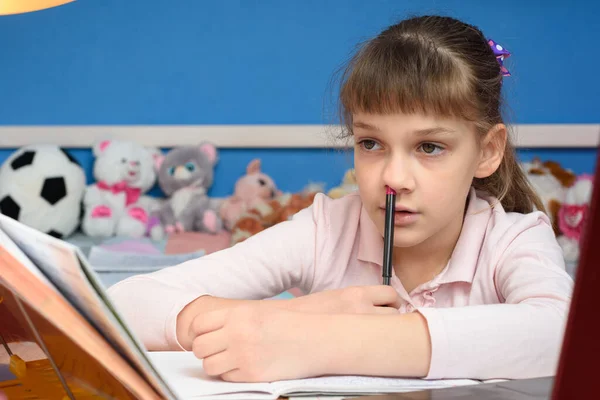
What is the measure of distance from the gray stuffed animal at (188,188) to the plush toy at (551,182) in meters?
1.03

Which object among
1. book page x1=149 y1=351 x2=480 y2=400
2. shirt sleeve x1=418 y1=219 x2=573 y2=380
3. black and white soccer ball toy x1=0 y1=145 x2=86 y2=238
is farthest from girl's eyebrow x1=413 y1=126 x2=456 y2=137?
black and white soccer ball toy x1=0 y1=145 x2=86 y2=238

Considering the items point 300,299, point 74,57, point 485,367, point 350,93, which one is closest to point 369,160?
point 350,93

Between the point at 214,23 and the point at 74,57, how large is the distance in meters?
0.51

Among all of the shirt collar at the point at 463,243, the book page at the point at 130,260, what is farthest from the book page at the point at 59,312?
the book page at the point at 130,260

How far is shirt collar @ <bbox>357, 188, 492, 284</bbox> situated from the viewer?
1.03m

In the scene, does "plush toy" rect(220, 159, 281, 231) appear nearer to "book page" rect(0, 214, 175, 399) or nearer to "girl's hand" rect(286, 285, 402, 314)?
"girl's hand" rect(286, 285, 402, 314)

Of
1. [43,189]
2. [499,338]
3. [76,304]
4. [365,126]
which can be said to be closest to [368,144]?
[365,126]

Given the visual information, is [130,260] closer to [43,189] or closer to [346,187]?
[43,189]

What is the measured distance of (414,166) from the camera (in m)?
0.92

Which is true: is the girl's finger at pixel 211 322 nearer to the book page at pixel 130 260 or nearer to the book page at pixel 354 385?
the book page at pixel 354 385

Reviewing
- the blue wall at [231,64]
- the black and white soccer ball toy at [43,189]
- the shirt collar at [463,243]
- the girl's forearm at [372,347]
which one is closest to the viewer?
the girl's forearm at [372,347]

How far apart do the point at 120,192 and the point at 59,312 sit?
7.23 ft

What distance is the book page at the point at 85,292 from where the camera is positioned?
17.8 inches

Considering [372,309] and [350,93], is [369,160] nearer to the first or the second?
[350,93]
